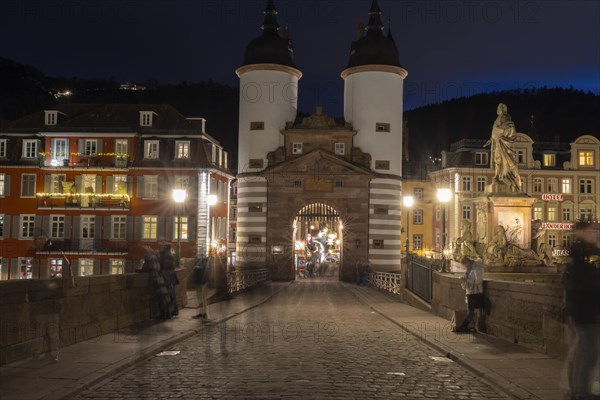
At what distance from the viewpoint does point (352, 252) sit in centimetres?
5156

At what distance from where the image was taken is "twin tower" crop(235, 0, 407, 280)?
51656 millimetres

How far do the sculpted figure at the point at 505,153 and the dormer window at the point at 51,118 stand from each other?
39.6 metres

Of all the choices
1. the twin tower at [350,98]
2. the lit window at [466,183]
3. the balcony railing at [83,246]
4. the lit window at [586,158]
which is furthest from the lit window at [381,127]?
the lit window at [586,158]

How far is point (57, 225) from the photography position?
5512cm

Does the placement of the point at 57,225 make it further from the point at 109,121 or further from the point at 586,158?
the point at 586,158

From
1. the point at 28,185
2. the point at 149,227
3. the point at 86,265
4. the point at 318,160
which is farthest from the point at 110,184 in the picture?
the point at 318,160

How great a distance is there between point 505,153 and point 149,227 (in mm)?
33534

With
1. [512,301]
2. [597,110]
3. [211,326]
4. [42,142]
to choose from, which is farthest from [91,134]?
[597,110]

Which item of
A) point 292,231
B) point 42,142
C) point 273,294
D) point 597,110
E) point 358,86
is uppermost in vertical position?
point 597,110

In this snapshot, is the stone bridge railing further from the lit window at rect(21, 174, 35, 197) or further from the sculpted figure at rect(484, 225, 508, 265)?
the lit window at rect(21, 174, 35, 197)

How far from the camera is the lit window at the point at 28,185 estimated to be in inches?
2183

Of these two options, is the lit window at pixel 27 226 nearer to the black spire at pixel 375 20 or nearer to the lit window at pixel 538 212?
the black spire at pixel 375 20

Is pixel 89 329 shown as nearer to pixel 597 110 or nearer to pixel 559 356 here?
pixel 559 356

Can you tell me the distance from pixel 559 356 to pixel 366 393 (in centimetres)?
445
